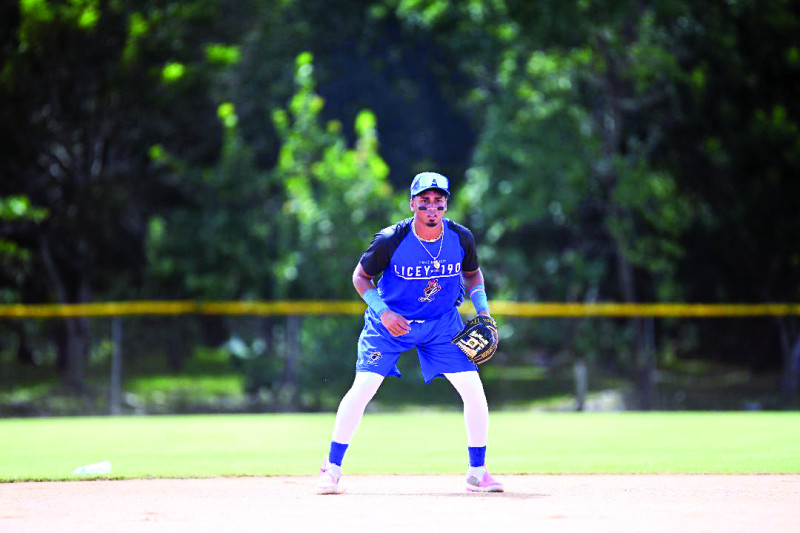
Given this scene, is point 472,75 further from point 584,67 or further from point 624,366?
point 624,366

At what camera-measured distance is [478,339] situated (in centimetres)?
945

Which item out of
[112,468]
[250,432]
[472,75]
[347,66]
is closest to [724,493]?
[112,468]

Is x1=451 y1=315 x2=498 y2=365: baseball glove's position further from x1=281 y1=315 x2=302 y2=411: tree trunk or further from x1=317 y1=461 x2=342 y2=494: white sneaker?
x1=281 y1=315 x2=302 y2=411: tree trunk

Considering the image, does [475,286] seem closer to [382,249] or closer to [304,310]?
[382,249]

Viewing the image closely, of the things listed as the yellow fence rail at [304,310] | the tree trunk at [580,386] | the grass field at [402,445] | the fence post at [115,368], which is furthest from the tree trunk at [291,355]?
the tree trunk at [580,386]

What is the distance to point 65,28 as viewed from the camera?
24781 millimetres

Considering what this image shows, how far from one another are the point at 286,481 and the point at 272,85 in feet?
79.6

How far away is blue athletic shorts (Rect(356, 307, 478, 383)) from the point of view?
9477 mm

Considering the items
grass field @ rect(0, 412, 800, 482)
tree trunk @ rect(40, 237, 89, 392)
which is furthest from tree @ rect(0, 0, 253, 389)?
grass field @ rect(0, 412, 800, 482)

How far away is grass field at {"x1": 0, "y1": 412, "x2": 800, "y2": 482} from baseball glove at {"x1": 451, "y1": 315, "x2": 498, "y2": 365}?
2.11m

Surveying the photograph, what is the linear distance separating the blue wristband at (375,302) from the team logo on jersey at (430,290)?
260 millimetres

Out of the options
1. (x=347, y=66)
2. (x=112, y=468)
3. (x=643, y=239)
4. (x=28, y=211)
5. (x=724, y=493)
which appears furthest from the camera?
(x=347, y=66)

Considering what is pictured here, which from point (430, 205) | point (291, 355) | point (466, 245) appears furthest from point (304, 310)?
point (430, 205)

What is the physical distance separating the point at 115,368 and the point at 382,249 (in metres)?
15.0
